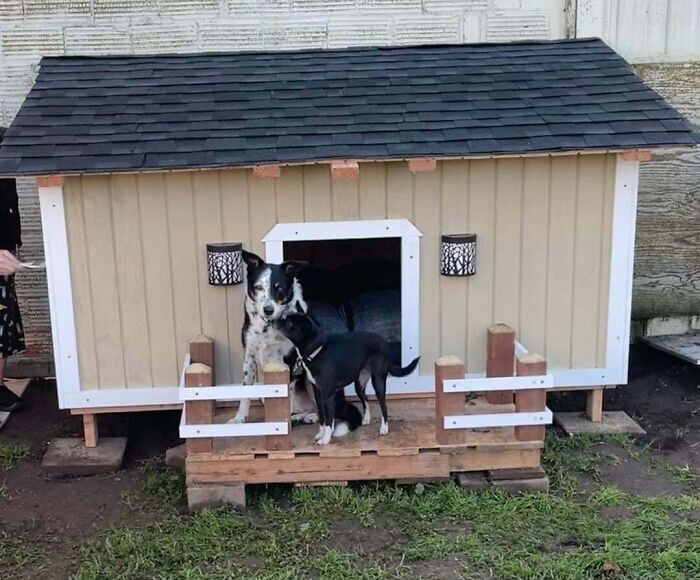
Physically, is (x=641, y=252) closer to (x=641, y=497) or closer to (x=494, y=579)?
(x=641, y=497)

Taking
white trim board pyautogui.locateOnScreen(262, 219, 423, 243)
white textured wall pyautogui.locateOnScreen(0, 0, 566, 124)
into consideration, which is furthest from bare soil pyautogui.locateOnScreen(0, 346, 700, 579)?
white textured wall pyautogui.locateOnScreen(0, 0, 566, 124)

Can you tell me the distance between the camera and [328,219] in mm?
4566

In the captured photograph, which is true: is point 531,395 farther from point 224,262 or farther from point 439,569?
point 224,262

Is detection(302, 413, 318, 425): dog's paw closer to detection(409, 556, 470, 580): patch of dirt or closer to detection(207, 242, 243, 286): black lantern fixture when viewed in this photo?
detection(207, 242, 243, 286): black lantern fixture

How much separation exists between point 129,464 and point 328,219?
73.8 inches

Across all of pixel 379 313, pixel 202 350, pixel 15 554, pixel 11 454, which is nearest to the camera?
pixel 15 554

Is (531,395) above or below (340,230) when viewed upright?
below

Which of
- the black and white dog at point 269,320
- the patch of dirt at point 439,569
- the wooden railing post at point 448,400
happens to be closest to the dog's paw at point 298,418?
the black and white dog at point 269,320

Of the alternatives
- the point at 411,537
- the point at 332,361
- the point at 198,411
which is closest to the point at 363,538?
the point at 411,537

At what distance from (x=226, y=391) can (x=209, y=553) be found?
0.79m

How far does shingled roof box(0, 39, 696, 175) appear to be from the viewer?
428 centimetres

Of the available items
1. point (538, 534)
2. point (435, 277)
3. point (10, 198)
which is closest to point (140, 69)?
point (10, 198)

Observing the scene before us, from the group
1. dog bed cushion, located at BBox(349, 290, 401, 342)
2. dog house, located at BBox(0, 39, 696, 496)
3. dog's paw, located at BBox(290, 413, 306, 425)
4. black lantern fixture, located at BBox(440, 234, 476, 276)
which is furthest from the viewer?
dog bed cushion, located at BBox(349, 290, 401, 342)

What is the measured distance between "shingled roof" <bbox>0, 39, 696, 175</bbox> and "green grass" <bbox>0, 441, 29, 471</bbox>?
1.78 meters
